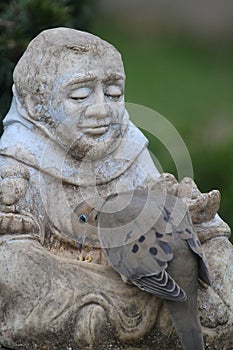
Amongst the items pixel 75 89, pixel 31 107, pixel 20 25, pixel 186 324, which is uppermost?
pixel 75 89

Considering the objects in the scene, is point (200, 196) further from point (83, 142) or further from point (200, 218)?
point (83, 142)

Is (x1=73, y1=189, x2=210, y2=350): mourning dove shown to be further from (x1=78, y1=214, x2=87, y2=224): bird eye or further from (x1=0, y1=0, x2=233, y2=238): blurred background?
(x1=0, y1=0, x2=233, y2=238): blurred background

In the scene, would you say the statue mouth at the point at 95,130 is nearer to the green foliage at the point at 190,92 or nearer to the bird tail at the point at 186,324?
the bird tail at the point at 186,324

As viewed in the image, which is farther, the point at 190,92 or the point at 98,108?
the point at 190,92

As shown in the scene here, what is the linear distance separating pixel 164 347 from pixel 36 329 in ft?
1.50

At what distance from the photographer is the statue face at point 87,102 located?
4801mm

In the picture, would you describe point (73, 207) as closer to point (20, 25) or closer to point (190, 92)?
point (20, 25)

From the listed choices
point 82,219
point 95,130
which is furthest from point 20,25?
point 82,219

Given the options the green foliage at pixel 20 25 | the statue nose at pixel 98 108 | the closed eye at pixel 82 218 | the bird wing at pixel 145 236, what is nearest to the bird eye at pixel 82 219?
the closed eye at pixel 82 218

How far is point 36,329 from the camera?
458 cm

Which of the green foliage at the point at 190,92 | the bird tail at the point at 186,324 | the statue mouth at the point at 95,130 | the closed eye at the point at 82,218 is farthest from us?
the green foliage at the point at 190,92

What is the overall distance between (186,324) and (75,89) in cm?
96

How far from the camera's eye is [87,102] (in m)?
4.82

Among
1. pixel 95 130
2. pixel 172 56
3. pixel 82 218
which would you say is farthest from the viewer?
pixel 172 56
